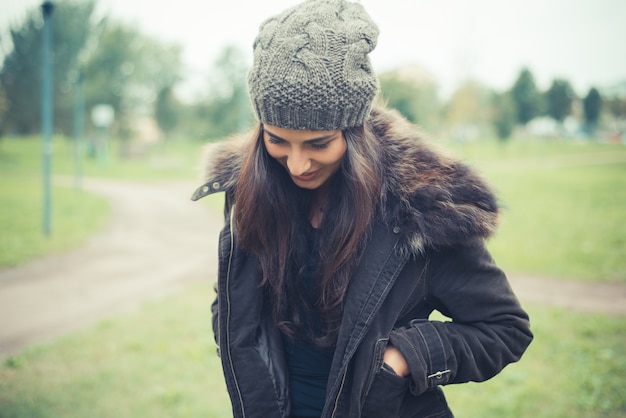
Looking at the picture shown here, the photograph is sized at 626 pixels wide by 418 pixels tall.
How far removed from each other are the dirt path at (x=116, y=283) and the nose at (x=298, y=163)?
428 cm

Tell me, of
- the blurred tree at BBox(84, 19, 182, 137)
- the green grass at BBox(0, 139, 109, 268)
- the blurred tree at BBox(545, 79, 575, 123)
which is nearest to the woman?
the green grass at BBox(0, 139, 109, 268)

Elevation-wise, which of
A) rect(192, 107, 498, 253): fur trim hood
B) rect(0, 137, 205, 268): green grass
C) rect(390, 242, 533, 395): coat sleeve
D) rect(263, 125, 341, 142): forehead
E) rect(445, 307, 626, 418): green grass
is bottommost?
rect(0, 137, 205, 268): green grass

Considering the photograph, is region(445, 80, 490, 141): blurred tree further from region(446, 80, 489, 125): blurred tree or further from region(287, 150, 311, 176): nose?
region(287, 150, 311, 176): nose

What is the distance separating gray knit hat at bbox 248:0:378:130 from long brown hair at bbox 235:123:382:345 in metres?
0.17

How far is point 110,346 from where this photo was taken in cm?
459

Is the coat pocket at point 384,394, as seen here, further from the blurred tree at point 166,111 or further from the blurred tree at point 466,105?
the blurred tree at point 166,111

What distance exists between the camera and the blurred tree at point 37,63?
23047 millimetres

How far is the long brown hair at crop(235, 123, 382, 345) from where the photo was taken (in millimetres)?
1623

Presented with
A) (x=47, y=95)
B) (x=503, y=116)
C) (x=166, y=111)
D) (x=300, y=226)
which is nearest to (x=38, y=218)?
(x=47, y=95)

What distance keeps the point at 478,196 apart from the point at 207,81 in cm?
4143

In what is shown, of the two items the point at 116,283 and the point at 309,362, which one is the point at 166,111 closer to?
the point at 116,283

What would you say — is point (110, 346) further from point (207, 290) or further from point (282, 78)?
point (282, 78)

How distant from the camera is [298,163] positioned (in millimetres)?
1609

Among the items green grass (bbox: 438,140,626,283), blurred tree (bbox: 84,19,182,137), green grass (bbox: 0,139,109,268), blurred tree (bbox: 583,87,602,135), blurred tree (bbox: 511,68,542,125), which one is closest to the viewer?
green grass (bbox: 438,140,626,283)
